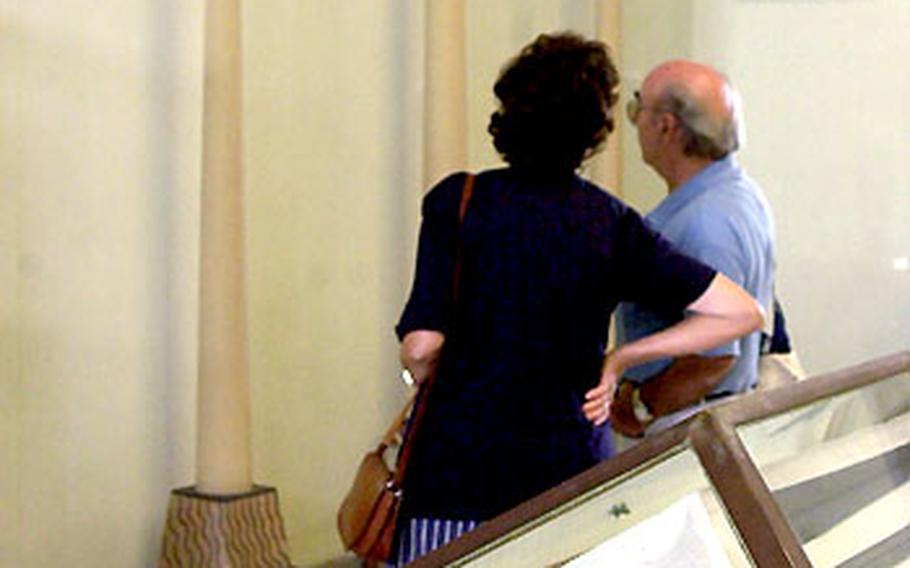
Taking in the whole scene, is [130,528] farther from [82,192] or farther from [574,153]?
[574,153]

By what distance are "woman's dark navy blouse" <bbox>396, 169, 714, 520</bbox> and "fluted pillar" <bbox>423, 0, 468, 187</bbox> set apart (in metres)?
2.43

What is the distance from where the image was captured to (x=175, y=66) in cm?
455

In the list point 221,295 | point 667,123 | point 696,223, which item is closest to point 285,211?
point 221,295

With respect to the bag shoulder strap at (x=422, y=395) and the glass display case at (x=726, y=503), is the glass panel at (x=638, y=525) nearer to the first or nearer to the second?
the glass display case at (x=726, y=503)

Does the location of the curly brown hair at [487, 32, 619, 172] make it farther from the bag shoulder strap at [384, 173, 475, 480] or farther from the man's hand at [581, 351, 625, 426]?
the man's hand at [581, 351, 625, 426]

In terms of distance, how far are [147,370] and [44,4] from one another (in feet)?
3.40

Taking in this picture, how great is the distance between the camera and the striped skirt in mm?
2613

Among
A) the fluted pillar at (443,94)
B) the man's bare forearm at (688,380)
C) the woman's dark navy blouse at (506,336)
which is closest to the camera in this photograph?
the woman's dark navy blouse at (506,336)

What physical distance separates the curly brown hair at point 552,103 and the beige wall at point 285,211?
191 cm

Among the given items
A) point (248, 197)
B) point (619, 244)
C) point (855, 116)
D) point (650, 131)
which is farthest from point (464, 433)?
point (855, 116)

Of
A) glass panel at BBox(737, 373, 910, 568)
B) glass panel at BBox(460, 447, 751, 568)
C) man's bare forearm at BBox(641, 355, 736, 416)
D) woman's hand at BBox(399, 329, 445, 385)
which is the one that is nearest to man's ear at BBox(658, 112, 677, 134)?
man's bare forearm at BBox(641, 355, 736, 416)

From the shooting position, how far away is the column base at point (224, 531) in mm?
4227

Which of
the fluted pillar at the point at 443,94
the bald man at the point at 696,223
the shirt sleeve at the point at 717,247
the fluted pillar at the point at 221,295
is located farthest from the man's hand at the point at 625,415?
the fluted pillar at the point at 443,94

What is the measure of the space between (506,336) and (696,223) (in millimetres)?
695
